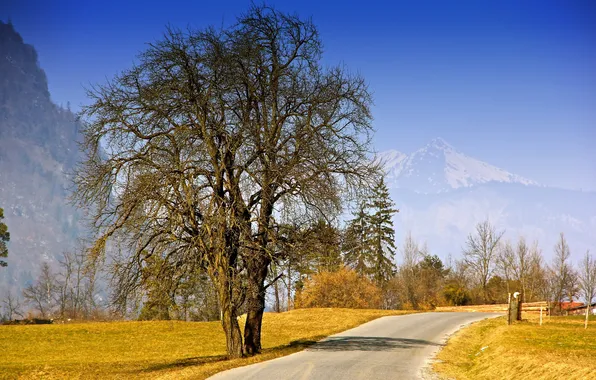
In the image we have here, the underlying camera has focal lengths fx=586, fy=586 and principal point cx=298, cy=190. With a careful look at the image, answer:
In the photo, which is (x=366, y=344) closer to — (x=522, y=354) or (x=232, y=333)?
(x=232, y=333)

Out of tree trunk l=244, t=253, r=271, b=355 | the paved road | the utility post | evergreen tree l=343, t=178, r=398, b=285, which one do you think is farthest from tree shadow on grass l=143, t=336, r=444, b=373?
evergreen tree l=343, t=178, r=398, b=285

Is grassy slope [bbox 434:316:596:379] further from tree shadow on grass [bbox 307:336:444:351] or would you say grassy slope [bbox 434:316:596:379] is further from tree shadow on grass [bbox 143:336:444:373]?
tree shadow on grass [bbox 143:336:444:373]

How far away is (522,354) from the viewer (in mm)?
16422

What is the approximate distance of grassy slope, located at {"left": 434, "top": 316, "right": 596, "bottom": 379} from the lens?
540 inches

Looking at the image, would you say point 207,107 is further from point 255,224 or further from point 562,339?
point 562,339

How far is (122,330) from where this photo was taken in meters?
35.5

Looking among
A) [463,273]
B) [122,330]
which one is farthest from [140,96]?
[463,273]

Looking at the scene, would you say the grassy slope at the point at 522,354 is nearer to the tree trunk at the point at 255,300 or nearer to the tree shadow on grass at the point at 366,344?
the tree shadow on grass at the point at 366,344

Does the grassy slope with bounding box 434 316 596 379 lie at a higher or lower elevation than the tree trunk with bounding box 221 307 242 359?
lower

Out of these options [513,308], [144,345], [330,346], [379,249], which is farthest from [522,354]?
[379,249]

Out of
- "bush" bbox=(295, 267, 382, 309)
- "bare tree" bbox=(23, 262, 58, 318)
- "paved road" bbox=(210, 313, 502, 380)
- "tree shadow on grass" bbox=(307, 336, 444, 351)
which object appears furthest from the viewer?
"bare tree" bbox=(23, 262, 58, 318)

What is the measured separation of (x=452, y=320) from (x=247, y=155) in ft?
65.6

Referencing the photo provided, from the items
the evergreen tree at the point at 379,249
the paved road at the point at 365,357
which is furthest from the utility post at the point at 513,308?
the evergreen tree at the point at 379,249

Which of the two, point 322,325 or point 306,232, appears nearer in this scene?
point 306,232
